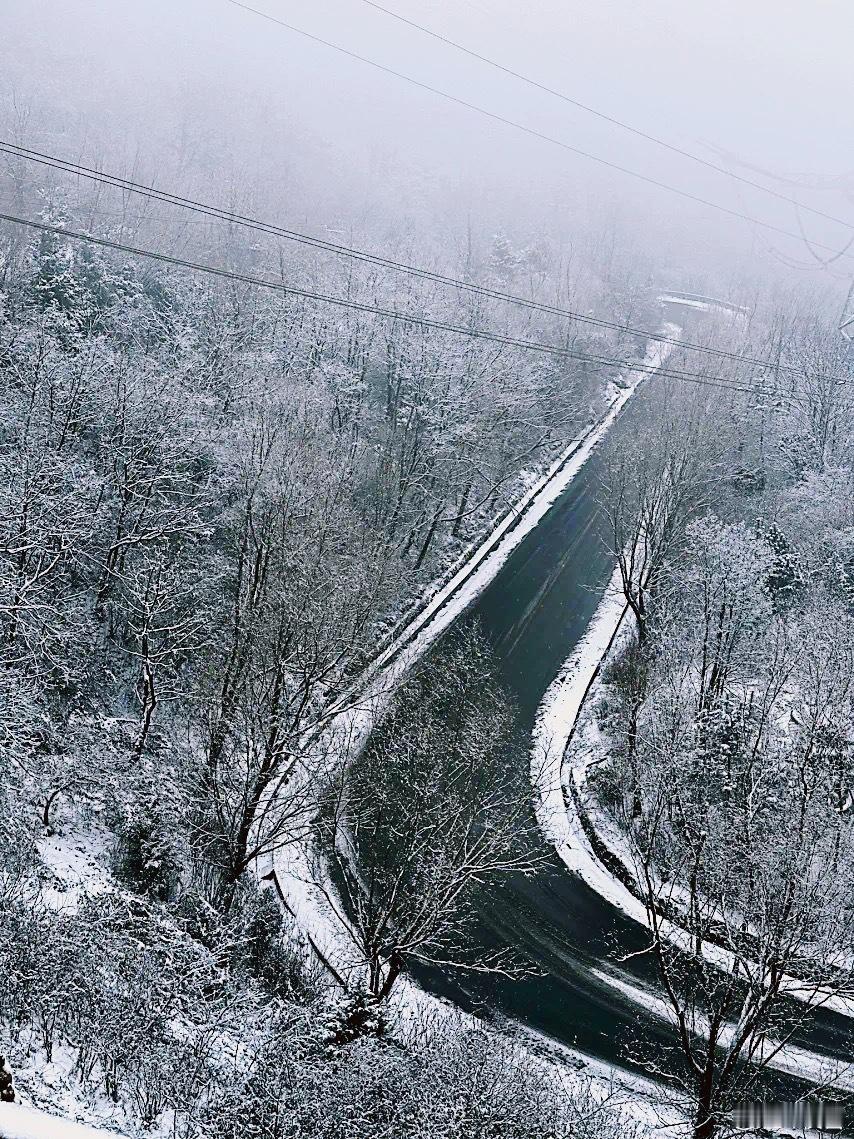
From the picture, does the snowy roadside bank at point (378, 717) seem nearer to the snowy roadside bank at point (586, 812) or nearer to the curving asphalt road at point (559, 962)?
the curving asphalt road at point (559, 962)

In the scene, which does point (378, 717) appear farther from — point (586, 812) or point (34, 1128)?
point (34, 1128)

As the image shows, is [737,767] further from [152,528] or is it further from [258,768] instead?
[152,528]

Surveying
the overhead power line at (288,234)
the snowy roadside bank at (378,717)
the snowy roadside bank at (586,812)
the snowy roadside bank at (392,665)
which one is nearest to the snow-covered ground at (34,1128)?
the overhead power line at (288,234)

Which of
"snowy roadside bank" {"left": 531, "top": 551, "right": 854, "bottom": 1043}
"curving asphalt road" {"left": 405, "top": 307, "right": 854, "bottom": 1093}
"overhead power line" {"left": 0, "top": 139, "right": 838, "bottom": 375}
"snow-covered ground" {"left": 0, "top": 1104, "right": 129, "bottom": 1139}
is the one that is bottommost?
"curving asphalt road" {"left": 405, "top": 307, "right": 854, "bottom": 1093}

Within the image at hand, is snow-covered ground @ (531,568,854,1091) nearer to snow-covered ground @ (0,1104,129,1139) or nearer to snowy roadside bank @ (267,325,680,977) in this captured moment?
snowy roadside bank @ (267,325,680,977)

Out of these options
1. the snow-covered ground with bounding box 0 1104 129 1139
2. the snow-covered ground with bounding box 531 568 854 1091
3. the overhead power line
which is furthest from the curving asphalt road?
the snow-covered ground with bounding box 0 1104 129 1139

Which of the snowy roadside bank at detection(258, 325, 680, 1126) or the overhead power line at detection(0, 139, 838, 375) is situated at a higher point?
the overhead power line at detection(0, 139, 838, 375)

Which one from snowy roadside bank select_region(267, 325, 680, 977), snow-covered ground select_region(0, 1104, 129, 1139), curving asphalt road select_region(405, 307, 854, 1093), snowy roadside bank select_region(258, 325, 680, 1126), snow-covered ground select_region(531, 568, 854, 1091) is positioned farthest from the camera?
snowy roadside bank select_region(267, 325, 680, 977)

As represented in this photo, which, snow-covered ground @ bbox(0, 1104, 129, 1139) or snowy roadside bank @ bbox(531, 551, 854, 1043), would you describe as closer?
snow-covered ground @ bbox(0, 1104, 129, 1139)

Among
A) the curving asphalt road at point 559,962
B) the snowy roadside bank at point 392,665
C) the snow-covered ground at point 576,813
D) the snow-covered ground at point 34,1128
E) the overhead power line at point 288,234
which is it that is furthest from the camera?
the snowy roadside bank at point 392,665

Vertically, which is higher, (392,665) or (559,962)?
(392,665)

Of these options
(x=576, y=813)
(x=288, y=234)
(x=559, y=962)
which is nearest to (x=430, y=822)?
(x=559, y=962)
